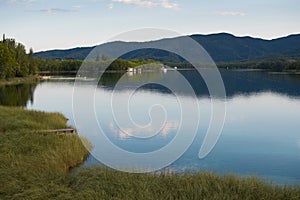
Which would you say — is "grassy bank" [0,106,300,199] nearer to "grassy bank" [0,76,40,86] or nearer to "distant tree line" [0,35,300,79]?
"distant tree line" [0,35,300,79]

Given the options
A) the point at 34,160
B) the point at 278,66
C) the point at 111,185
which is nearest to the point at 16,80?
the point at 34,160

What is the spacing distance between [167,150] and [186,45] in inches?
206

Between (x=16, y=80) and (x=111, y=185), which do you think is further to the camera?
(x=16, y=80)

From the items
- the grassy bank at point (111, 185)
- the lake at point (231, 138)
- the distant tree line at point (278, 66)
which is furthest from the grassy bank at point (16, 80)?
the distant tree line at point (278, 66)

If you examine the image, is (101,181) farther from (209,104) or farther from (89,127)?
(209,104)

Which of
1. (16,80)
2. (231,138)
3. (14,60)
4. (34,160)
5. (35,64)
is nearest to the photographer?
(34,160)

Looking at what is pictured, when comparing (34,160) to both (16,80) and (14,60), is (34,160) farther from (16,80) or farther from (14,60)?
(16,80)

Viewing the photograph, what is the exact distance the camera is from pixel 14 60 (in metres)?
59.4

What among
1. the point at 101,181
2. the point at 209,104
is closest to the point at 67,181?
the point at 101,181

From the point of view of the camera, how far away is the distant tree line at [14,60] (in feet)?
179

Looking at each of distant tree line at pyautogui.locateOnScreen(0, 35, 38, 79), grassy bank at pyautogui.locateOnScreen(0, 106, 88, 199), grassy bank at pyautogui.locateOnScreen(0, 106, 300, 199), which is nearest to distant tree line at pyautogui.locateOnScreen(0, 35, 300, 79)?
distant tree line at pyautogui.locateOnScreen(0, 35, 38, 79)

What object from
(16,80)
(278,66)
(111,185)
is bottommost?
(111,185)

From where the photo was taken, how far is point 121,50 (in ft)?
41.0

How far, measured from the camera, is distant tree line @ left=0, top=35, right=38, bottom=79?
54.6m
